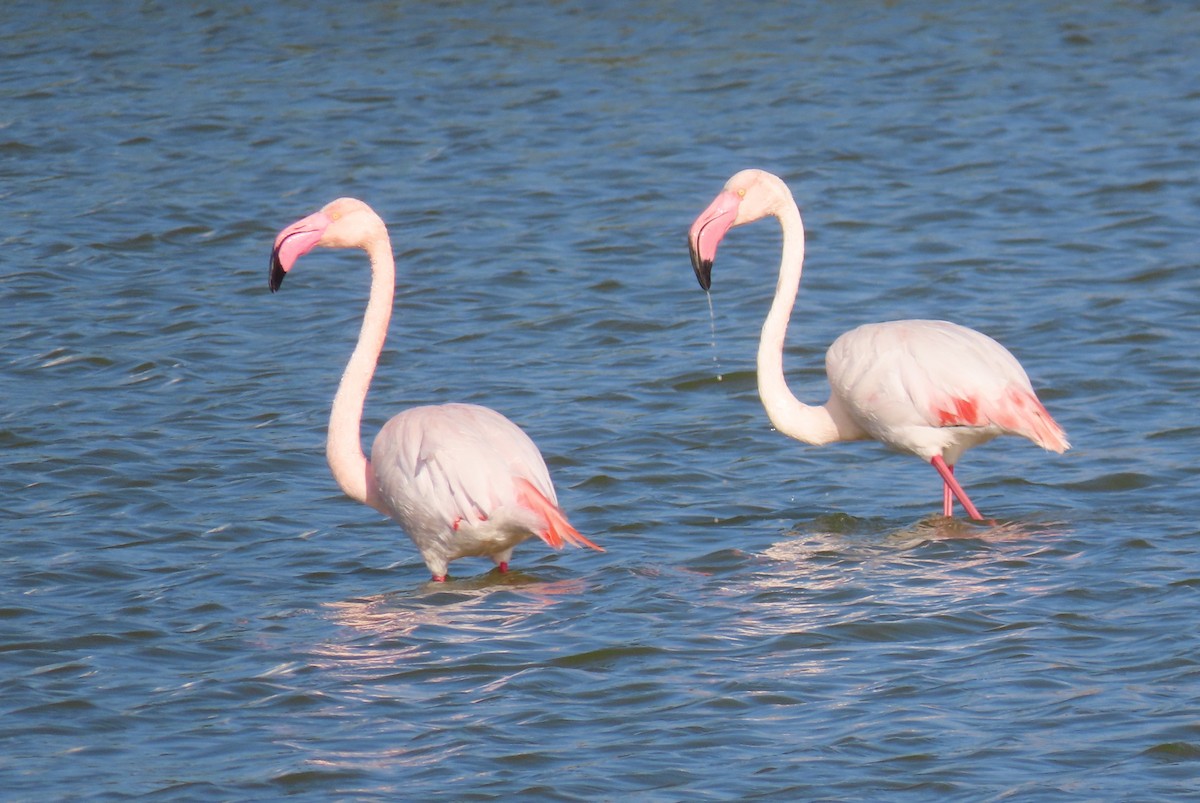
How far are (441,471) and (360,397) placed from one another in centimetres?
69

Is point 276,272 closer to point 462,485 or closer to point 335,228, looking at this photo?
point 335,228

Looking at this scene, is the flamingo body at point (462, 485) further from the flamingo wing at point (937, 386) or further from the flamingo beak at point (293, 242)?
the flamingo wing at point (937, 386)

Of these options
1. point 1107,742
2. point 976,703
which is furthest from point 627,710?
point 1107,742

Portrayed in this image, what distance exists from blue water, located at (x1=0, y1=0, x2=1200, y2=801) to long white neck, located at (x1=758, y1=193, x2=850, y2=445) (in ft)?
0.97

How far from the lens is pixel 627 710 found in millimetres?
4902

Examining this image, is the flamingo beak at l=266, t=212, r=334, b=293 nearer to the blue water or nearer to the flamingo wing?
the blue water

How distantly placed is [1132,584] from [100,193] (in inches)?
287

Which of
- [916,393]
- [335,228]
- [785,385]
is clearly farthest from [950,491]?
[335,228]

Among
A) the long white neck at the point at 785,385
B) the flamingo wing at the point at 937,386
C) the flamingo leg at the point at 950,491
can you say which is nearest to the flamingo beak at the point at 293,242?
A: the long white neck at the point at 785,385

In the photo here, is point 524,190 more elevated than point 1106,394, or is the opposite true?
point 524,190

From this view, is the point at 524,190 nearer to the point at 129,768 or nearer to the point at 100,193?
the point at 100,193

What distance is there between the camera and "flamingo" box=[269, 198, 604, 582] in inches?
227

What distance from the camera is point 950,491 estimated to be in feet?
21.8

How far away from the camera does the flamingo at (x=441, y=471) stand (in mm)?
5766
